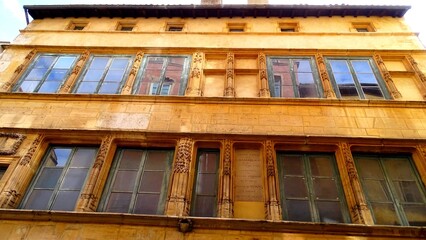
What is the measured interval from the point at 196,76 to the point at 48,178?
4.31 metres

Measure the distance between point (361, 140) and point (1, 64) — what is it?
32.2 ft

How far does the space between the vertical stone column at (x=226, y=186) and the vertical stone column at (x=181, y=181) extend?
634mm

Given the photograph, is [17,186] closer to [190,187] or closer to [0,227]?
[0,227]

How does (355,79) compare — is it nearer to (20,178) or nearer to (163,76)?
(163,76)

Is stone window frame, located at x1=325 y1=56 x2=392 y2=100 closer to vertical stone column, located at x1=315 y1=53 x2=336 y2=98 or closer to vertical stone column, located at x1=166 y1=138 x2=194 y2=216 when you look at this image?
vertical stone column, located at x1=315 y1=53 x2=336 y2=98

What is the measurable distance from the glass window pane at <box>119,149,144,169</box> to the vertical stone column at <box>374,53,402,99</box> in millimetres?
6235

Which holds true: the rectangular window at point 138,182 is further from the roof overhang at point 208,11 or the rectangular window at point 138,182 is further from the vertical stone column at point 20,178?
the roof overhang at point 208,11

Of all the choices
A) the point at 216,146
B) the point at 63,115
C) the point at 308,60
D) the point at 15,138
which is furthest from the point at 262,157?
the point at 15,138

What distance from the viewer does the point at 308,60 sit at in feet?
30.1

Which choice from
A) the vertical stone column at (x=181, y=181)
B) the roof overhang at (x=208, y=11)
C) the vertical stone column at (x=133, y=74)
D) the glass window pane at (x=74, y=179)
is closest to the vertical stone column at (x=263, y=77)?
the vertical stone column at (x=181, y=181)

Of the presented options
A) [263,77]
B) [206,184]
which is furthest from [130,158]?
[263,77]

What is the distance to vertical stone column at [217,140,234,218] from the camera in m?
5.82

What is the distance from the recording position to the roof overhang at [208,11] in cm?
1102

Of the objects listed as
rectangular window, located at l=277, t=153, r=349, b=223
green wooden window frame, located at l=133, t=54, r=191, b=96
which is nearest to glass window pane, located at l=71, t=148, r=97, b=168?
green wooden window frame, located at l=133, t=54, r=191, b=96
